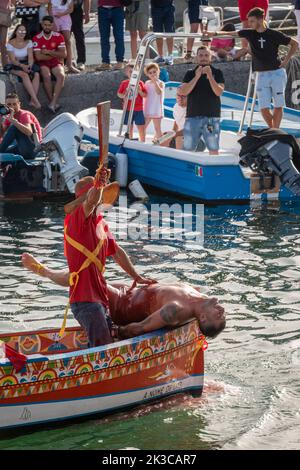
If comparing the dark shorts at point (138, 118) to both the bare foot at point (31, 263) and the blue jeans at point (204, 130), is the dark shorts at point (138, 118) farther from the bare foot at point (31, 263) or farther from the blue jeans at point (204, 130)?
the bare foot at point (31, 263)

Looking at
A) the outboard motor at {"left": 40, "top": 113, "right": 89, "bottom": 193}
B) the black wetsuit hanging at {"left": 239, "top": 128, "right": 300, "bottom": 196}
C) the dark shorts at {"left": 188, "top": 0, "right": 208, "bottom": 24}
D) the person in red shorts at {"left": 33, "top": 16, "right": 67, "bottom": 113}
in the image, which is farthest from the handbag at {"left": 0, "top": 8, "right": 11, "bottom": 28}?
the black wetsuit hanging at {"left": 239, "top": 128, "right": 300, "bottom": 196}

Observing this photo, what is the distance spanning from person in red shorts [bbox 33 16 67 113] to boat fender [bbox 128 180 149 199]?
3.28m

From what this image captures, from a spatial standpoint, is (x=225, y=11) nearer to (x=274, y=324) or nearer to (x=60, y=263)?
(x=60, y=263)

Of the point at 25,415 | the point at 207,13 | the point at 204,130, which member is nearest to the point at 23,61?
the point at 204,130

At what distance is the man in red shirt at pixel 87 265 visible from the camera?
898cm

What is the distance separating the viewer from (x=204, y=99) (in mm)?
16484

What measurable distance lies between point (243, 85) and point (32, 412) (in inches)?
590

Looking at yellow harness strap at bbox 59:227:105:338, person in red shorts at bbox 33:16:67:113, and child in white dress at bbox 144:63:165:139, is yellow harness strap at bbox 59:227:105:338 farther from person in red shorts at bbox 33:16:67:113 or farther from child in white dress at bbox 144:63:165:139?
person in red shorts at bbox 33:16:67:113

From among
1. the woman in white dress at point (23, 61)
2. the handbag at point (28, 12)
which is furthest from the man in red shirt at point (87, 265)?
the handbag at point (28, 12)

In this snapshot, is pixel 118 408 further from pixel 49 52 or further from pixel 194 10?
pixel 194 10

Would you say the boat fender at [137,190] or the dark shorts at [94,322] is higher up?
the dark shorts at [94,322]

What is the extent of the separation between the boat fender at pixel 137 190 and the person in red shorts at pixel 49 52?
328cm

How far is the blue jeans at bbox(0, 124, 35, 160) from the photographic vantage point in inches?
672

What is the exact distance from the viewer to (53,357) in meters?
8.65
